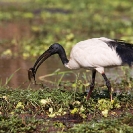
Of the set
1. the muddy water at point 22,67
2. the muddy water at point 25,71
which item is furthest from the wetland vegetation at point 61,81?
the muddy water at point 25,71

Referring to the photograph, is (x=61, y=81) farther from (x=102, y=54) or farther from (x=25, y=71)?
(x=102, y=54)

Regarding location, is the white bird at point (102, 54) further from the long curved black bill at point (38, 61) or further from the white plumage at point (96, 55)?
the long curved black bill at point (38, 61)

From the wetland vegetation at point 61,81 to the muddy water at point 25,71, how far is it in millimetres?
197

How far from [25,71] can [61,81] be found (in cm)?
165

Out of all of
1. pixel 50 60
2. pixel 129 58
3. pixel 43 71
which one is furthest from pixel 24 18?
pixel 129 58

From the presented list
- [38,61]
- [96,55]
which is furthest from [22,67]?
[96,55]

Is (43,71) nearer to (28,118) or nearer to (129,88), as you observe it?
(129,88)

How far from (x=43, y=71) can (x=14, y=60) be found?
1.46 m

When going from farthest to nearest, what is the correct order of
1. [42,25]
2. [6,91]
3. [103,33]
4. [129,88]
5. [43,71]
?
[42,25], [103,33], [43,71], [129,88], [6,91]

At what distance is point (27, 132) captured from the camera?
611 cm

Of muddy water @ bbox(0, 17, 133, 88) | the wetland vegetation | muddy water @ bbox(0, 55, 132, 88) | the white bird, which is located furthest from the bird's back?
muddy water @ bbox(0, 55, 132, 88)

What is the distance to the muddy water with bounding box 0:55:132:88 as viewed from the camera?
9820 millimetres

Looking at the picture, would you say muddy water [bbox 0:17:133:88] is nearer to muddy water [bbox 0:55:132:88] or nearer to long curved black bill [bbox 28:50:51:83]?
muddy water [bbox 0:55:132:88]

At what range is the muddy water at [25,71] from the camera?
9820 mm
